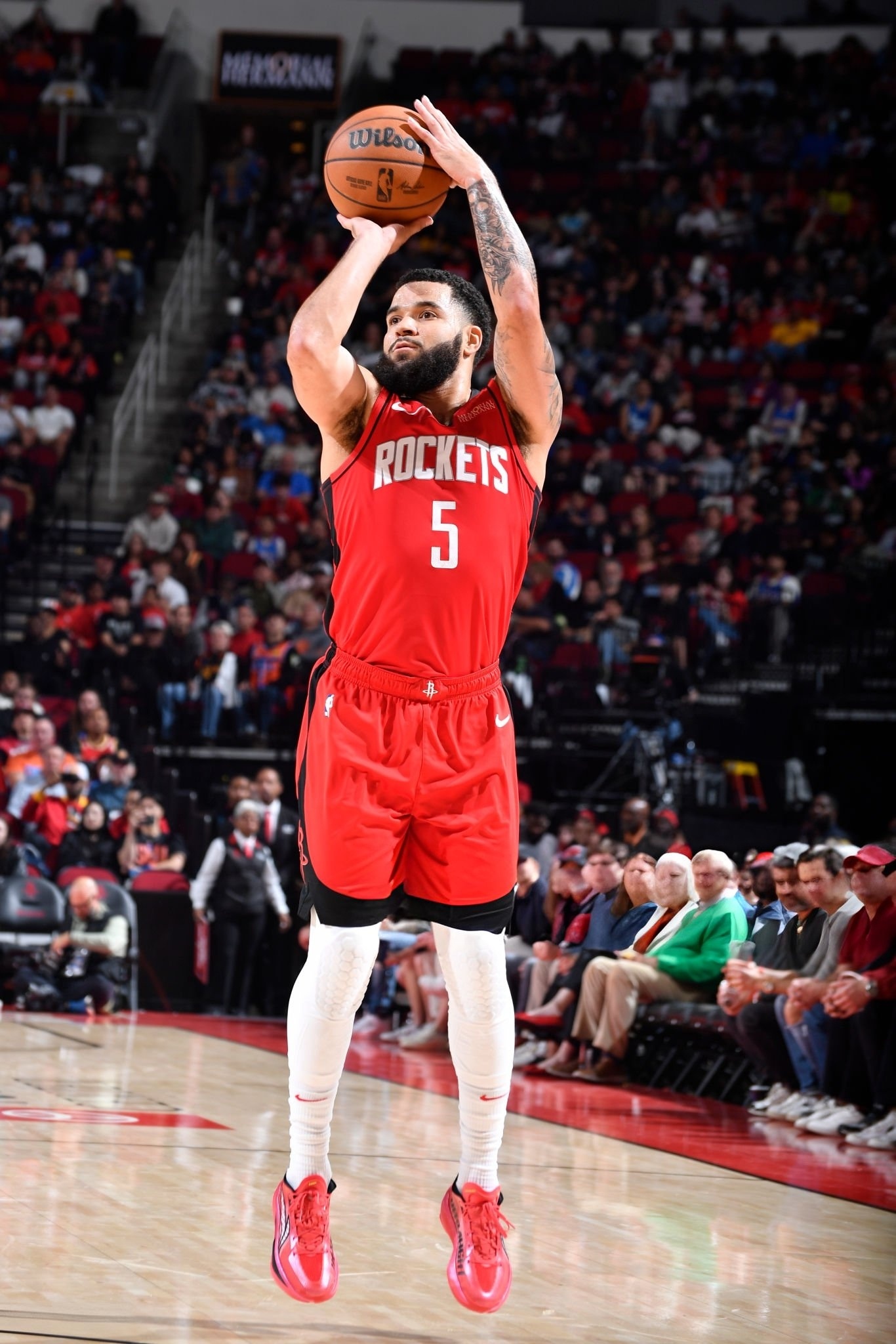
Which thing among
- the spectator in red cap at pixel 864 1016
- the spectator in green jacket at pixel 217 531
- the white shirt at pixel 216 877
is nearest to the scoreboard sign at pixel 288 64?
the spectator in green jacket at pixel 217 531

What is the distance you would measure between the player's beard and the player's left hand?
36 cm

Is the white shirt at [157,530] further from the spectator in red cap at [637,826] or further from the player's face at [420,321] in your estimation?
the player's face at [420,321]

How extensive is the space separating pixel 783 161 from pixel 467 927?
18103mm

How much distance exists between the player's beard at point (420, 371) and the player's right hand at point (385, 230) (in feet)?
0.78

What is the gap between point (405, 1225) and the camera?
4.27 metres

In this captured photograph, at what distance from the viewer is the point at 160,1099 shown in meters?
6.53

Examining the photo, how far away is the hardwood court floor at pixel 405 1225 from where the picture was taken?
330cm

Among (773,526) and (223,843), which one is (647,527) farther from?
(223,843)

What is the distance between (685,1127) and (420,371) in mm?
4179

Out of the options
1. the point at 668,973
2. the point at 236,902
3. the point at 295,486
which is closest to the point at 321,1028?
the point at 668,973

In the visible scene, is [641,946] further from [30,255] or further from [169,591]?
[30,255]

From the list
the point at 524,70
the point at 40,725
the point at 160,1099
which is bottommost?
the point at 160,1099

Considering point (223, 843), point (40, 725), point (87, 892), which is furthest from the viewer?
point (40, 725)

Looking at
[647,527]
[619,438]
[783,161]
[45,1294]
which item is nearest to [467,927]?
[45,1294]
